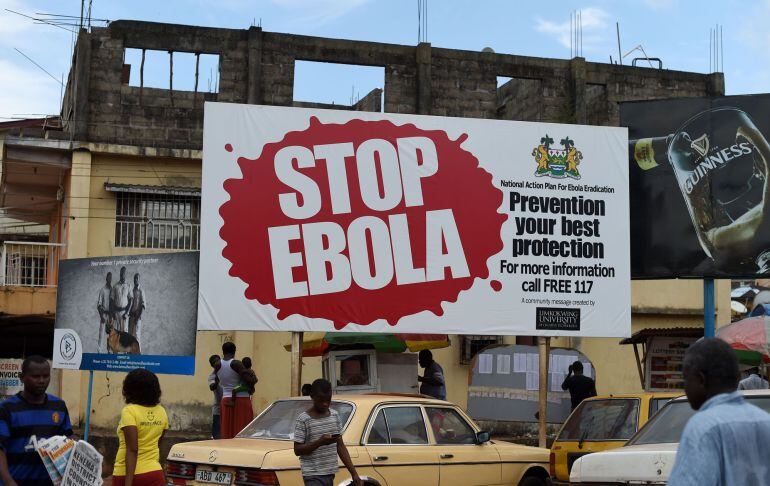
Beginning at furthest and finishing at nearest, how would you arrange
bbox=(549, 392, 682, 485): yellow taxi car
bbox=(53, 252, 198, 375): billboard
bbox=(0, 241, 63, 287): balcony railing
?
bbox=(0, 241, 63, 287): balcony railing
bbox=(53, 252, 198, 375): billboard
bbox=(549, 392, 682, 485): yellow taxi car

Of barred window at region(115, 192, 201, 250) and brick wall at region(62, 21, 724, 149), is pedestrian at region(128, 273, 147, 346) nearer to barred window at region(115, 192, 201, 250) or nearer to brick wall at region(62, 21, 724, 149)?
barred window at region(115, 192, 201, 250)

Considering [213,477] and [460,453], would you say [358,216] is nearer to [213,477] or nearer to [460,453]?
[460,453]

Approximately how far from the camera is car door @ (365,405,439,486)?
997cm

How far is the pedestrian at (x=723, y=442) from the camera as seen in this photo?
3838mm

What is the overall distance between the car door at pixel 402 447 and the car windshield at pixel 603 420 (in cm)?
251

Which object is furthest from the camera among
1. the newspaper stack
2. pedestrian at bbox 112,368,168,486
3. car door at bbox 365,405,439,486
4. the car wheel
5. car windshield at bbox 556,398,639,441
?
car windshield at bbox 556,398,639,441

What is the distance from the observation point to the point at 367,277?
1374 centimetres

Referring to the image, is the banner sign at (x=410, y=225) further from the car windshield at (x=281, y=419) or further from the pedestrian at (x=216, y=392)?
the car windshield at (x=281, y=419)

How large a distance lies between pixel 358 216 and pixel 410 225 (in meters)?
0.69

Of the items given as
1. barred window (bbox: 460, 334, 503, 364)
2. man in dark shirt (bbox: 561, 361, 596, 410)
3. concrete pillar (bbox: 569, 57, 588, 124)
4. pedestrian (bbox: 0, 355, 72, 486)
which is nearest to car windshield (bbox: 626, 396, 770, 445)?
pedestrian (bbox: 0, 355, 72, 486)

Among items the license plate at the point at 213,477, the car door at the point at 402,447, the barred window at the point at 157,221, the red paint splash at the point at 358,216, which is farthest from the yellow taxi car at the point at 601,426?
the barred window at the point at 157,221

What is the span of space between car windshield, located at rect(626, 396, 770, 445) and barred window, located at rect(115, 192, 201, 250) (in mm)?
14916

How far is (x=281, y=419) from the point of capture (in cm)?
1029

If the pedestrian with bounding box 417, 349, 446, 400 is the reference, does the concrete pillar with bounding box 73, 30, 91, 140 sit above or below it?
above
